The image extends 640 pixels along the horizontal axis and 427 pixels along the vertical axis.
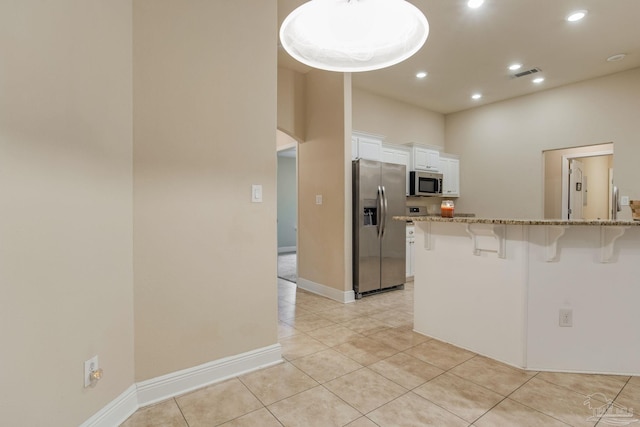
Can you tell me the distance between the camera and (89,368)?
163cm

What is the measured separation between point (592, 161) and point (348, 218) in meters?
5.95

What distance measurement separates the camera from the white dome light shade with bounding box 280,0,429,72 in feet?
5.65

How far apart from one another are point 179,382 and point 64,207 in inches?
49.6

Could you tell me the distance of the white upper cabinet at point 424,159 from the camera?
5.47m

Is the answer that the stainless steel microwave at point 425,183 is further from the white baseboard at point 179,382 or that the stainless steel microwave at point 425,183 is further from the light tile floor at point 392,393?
the white baseboard at point 179,382

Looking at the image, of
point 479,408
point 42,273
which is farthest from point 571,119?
point 42,273

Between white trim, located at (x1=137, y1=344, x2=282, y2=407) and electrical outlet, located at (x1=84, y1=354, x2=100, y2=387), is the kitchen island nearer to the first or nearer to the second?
white trim, located at (x1=137, y1=344, x2=282, y2=407)

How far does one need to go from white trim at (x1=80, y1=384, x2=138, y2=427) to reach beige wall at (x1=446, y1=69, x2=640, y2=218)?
19.3 feet

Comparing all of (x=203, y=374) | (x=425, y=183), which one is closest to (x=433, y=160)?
(x=425, y=183)

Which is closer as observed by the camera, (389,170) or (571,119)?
(389,170)

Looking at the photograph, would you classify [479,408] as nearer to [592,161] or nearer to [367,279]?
[367,279]

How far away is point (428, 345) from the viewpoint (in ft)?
9.20

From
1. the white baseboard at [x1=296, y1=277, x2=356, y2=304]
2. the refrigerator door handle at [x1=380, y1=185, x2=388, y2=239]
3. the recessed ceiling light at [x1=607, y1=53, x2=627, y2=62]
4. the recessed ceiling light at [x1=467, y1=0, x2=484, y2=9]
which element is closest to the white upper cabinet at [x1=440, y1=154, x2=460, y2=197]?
the refrigerator door handle at [x1=380, y1=185, x2=388, y2=239]

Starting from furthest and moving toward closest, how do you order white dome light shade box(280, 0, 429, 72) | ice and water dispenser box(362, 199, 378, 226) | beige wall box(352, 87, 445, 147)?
1. beige wall box(352, 87, 445, 147)
2. ice and water dispenser box(362, 199, 378, 226)
3. white dome light shade box(280, 0, 429, 72)
